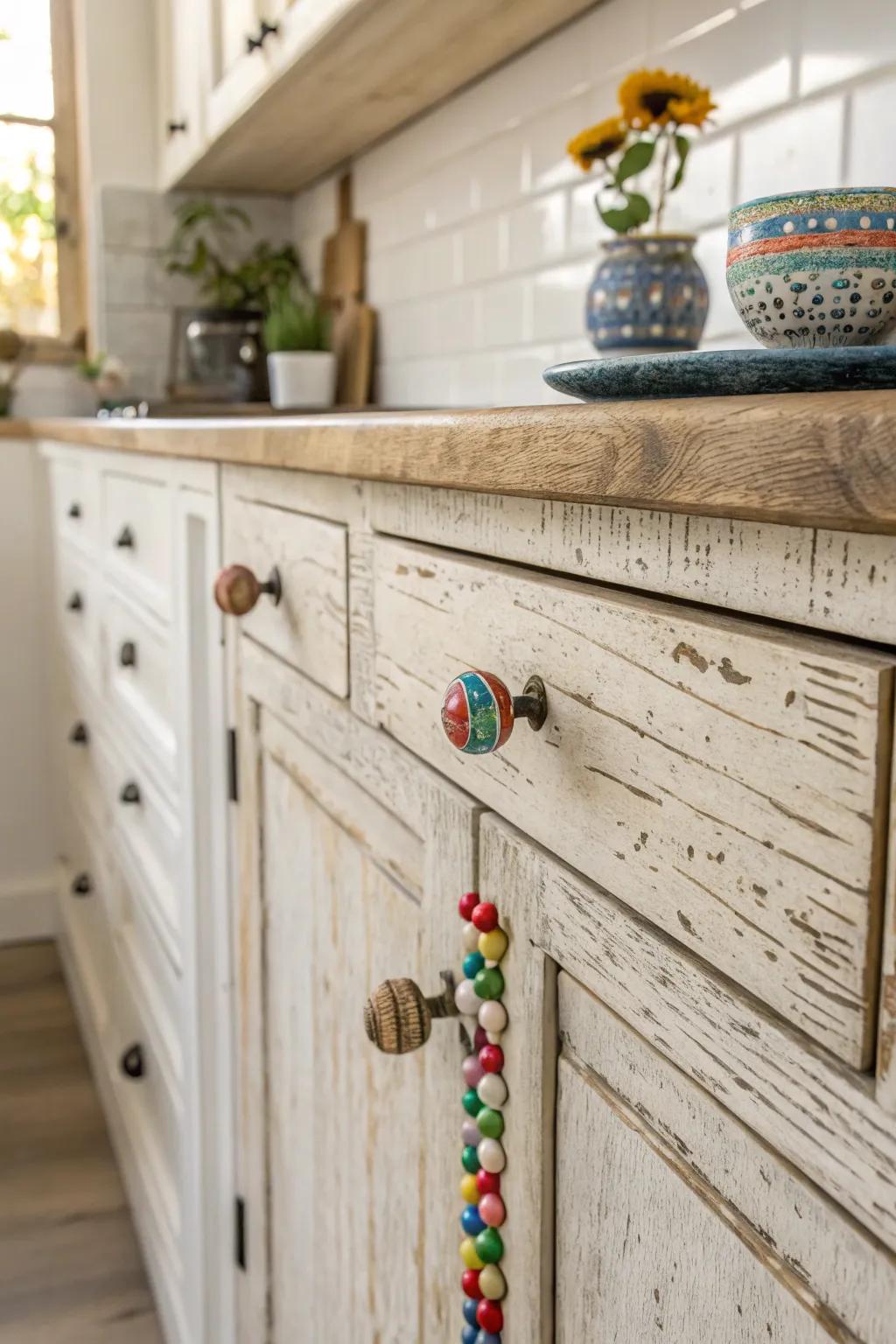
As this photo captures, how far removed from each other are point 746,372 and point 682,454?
52mm

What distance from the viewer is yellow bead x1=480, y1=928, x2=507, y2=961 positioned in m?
0.58

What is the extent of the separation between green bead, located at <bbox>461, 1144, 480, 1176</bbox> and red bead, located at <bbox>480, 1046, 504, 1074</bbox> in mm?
54

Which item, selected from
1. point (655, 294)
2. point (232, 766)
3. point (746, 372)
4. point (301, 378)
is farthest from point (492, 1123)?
point (301, 378)

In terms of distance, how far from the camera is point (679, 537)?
16.5 inches

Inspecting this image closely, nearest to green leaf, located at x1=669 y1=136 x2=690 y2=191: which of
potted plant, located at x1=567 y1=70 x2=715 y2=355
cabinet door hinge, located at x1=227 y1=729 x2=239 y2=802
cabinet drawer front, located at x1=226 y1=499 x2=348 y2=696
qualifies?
potted plant, located at x1=567 y1=70 x2=715 y2=355

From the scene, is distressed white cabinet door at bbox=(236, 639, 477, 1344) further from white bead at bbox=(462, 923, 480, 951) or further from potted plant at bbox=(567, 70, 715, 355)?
potted plant at bbox=(567, 70, 715, 355)

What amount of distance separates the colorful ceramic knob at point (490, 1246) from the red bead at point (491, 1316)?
20 millimetres

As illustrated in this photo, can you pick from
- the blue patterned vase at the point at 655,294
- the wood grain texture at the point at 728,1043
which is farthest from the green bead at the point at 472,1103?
the blue patterned vase at the point at 655,294

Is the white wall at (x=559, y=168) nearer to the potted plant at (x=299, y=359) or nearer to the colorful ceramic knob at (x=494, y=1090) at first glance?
the potted plant at (x=299, y=359)

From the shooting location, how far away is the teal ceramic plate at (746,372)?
39cm

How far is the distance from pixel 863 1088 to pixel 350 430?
452 mm

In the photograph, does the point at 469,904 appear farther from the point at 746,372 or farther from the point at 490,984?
the point at 746,372

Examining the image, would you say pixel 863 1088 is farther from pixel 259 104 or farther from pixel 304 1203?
pixel 259 104

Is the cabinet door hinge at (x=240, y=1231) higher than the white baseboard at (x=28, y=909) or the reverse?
higher
